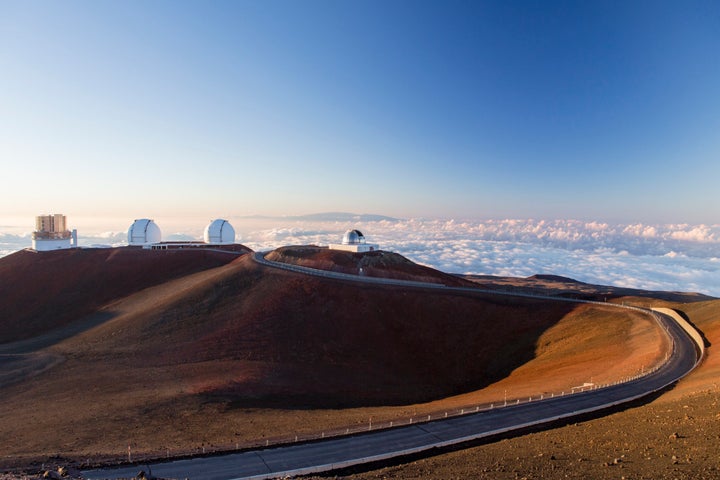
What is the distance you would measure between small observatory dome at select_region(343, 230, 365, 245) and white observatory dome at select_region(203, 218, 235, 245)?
3410 cm

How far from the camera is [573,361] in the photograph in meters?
31.9

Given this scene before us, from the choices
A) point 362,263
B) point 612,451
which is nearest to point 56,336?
point 362,263

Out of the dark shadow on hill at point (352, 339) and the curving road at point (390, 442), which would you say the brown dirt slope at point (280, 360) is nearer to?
the dark shadow on hill at point (352, 339)

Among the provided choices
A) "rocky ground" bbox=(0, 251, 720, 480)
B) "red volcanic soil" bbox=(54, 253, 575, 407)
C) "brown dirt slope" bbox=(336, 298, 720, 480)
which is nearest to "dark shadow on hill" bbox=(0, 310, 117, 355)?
"rocky ground" bbox=(0, 251, 720, 480)

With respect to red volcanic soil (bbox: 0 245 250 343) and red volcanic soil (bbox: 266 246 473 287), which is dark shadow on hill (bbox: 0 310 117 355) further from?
red volcanic soil (bbox: 266 246 473 287)

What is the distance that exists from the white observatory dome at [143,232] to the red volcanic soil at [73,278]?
6.88 metres

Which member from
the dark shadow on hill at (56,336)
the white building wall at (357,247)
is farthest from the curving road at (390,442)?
the white building wall at (357,247)

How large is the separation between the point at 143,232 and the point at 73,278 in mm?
19459

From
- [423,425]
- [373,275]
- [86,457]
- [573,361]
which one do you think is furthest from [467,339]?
[86,457]

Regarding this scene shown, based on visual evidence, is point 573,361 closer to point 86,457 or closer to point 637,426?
point 637,426

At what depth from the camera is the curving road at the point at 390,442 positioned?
15.3 metres

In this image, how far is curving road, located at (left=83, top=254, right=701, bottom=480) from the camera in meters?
15.3

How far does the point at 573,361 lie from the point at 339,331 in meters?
21.0

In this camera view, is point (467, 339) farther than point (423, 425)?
Yes
